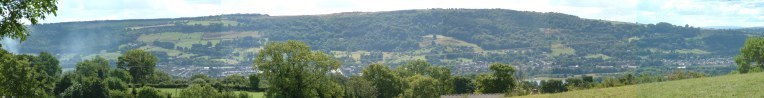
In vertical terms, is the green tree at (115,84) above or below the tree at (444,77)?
above

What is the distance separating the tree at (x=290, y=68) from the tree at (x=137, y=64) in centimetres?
3962

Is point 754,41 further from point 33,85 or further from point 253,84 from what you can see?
point 33,85

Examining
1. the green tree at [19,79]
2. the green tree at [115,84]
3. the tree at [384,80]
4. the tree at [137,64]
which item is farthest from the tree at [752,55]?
the green tree at [19,79]

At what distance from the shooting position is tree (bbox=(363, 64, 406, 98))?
75562 mm

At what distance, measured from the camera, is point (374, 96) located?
75.4 meters

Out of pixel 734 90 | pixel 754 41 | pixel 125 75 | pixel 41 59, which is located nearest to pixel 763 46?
pixel 754 41

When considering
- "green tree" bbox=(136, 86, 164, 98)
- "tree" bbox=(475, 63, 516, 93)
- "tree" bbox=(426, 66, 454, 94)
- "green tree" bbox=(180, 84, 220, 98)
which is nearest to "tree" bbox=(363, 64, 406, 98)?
"tree" bbox=(475, 63, 516, 93)

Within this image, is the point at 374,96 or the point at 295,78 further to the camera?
the point at 374,96

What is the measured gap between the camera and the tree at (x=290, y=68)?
159 ft

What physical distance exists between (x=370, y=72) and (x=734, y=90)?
49.0 meters

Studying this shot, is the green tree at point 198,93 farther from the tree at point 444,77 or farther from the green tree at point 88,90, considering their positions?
the tree at point 444,77

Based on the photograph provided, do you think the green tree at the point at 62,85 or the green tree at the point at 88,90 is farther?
the green tree at the point at 62,85

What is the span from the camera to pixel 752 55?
3223 inches

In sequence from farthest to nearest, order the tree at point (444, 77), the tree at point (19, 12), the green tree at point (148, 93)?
the tree at point (444, 77) < the green tree at point (148, 93) < the tree at point (19, 12)
